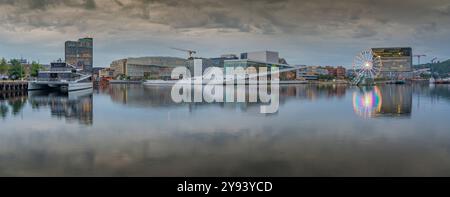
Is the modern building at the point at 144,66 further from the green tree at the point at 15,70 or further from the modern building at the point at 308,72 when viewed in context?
the green tree at the point at 15,70

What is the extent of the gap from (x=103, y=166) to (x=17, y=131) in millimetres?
7652

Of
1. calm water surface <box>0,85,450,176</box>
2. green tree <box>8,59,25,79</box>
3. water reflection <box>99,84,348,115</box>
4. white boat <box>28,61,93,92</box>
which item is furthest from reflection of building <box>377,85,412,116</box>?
green tree <box>8,59,25,79</box>

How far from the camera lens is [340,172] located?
8.94 m

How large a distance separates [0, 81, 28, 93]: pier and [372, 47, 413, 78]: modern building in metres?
124

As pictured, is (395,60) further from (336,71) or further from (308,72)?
(336,71)

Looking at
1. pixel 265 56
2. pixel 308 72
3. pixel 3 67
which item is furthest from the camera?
pixel 308 72

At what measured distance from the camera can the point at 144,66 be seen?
16712 cm

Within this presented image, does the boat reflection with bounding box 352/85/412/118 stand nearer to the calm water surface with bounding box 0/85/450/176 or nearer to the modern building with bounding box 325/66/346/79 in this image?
the calm water surface with bounding box 0/85/450/176

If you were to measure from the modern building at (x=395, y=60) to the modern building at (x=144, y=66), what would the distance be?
84257 mm

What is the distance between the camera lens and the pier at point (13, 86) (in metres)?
47.3

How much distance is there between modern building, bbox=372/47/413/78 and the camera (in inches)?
5581

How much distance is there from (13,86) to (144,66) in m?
119

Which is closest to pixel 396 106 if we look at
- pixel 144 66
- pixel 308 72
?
pixel 308 72
